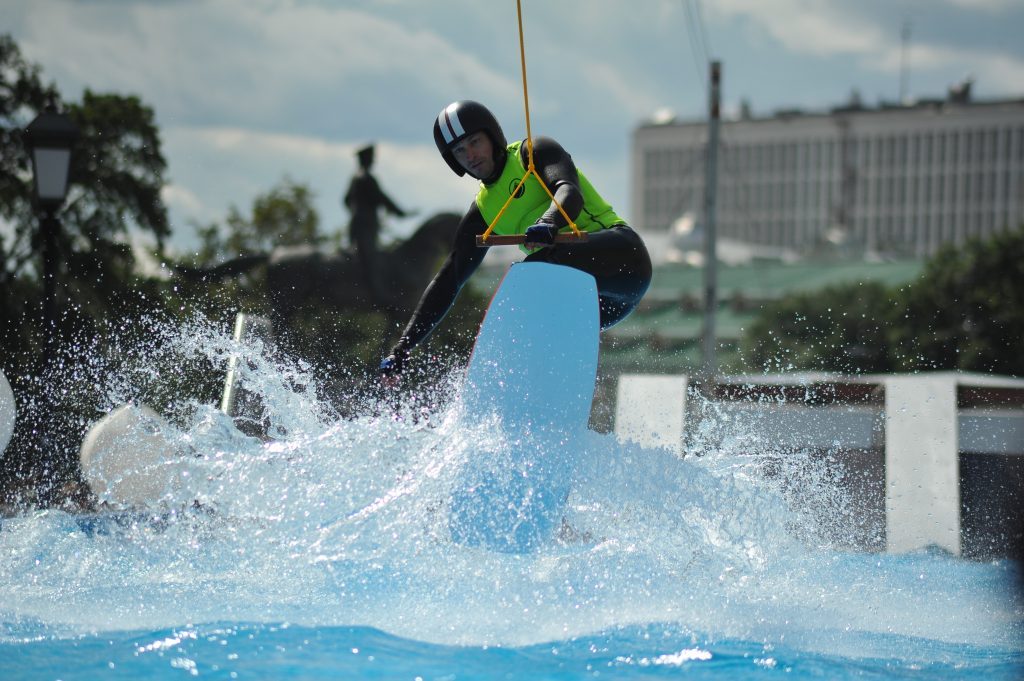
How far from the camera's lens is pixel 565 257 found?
5.15 metres

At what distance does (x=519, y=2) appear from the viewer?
523cm

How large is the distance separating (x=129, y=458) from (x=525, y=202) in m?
2.86

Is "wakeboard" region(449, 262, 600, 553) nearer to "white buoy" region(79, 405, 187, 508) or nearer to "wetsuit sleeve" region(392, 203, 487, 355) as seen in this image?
"wetsuit sleeve" region(392, 203, 487, 355)

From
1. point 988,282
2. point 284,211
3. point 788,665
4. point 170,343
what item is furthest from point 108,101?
point 988,282

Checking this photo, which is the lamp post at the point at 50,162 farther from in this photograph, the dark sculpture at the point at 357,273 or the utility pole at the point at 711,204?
the utility pole at the point at 711,204

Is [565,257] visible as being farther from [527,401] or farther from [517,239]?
[527,401]

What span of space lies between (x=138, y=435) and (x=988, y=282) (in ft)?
144

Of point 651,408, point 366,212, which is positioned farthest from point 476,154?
point 366,212

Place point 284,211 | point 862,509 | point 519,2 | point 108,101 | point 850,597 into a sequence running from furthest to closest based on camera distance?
1. point 284,211
2. point 108,101
3. point 862,509
4. point 519,2
5. point 850,597

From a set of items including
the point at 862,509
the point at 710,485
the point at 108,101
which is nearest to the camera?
the point at 710,485

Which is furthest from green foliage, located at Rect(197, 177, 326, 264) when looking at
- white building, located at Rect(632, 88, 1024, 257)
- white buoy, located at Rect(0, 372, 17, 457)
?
white building, located at Rect(632, 88, 1024, 257)

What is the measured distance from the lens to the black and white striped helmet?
17.1 ft

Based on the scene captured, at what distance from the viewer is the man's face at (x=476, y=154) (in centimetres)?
529

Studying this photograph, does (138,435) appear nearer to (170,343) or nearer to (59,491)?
(170,343)
